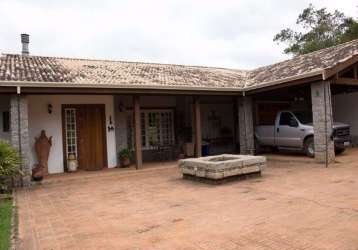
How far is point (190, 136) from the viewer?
56.7 feet

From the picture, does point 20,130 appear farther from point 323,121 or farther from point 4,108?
point 323,121

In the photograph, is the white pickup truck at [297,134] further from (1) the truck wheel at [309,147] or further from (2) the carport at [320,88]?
(2) the carport at [320,88]

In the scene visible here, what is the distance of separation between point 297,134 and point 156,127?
6097 millimetres

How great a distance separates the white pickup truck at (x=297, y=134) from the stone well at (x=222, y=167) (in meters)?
3.86

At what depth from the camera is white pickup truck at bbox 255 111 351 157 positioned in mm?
13180

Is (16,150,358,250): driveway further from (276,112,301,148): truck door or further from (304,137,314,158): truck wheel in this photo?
(276,112,301,148): truck door

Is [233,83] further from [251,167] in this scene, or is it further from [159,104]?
[251,167]

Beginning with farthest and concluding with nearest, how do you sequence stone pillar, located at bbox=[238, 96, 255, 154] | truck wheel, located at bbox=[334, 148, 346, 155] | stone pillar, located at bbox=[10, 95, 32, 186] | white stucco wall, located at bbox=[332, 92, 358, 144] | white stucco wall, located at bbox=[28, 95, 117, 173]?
1. white stucco wall, located at bbox=[332, 92, 358, 144]
2. stone pillar, located at bbox=[238, 96, 255, 154]
3. truck wheel, located at bbox=[334, 148, 346, 155]
4. white stucco wall, located at bbox=[28, 95, 117, 173]
5. stone pillar, located at bbox=[10, 95, 32, 186]

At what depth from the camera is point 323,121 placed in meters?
12.3

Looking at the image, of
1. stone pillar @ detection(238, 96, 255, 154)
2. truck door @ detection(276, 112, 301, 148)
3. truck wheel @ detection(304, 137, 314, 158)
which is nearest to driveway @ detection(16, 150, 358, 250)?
truck wheel @ detection(304, 137, 314, 158)

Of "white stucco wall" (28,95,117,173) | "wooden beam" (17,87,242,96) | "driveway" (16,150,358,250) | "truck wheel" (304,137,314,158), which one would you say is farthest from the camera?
"truck wheel" (304,137,314,158)

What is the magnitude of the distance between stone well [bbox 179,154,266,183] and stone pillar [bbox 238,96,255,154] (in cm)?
515

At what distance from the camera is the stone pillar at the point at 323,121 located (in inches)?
480

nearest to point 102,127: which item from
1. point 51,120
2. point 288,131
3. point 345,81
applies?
point 51,120
